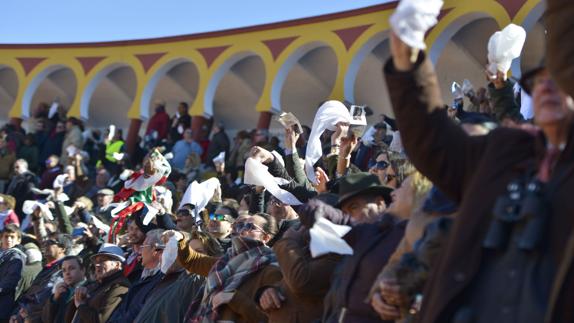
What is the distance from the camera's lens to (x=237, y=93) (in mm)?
22172

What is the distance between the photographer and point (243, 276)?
250 inches

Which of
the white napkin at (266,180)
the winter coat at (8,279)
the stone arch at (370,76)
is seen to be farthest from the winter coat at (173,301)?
the stone arch at (370,76)

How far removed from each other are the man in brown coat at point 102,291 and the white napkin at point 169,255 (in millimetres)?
888

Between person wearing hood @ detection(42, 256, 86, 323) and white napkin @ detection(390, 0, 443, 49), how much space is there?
650cm

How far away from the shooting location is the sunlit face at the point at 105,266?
861 centimetres

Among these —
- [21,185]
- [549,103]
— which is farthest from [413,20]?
[21,185]

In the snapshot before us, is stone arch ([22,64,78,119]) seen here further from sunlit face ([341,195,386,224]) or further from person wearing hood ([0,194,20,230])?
Result: sunlit face ([341,195,386,224])

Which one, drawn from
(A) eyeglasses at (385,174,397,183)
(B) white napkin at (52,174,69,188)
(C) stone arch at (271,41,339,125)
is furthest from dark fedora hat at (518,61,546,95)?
(C) stone arch at (271,41,339,125)

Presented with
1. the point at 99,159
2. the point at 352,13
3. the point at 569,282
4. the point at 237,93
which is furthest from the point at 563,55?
the point at 237,93

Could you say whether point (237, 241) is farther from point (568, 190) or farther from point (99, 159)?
point (99, 159)

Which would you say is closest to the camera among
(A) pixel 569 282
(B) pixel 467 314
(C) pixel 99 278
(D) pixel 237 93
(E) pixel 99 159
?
(A) pixel 569 282

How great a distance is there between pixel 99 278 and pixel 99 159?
1125 centimetres

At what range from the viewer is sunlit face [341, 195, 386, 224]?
5100 mm

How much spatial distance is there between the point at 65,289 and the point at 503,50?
4940 millimetres
